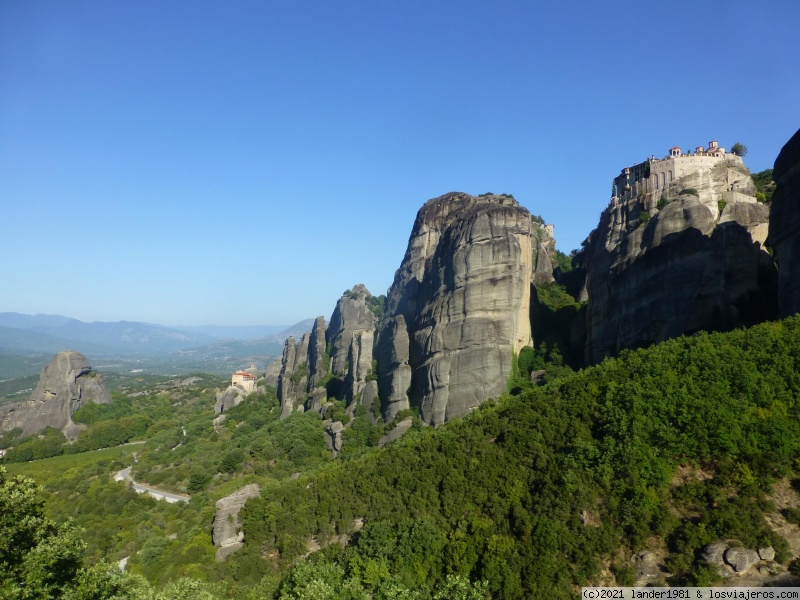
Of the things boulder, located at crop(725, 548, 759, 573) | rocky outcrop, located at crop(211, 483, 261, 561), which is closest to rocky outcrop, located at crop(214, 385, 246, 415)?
rocky outcrop, located at crop(211, 483, 261, 561)

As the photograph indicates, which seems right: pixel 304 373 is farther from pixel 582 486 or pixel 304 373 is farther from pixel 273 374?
pixel 582 486

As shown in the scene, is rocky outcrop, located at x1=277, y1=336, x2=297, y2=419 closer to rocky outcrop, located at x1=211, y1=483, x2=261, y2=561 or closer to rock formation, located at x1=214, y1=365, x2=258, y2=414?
rock formation, located at x1=214, y1=365, x2=258, y2=414

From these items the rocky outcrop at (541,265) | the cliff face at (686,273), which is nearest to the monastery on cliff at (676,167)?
the cliff face at (686,273)

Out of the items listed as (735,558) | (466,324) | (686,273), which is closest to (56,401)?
(466,324)

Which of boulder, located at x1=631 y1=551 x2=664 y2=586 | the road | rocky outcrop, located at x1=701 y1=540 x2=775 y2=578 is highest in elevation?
rocky outcrop, located at x1=701 y1=540 x2=775 y2=578

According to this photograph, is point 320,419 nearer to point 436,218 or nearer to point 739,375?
point 436,218

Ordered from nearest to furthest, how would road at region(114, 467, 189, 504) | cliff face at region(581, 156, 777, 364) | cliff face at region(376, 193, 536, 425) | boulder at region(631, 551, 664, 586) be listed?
1. boulder at region(631, 551, 664, 586)
2. cliff face at region(581, 156, 777, 364)
3. cliff face at region(376, 193, 536, 425)
4. road at region(114, 467, 189, 504)
